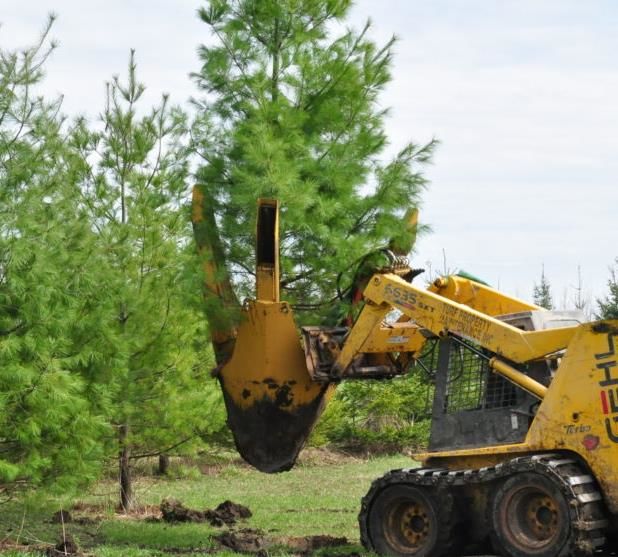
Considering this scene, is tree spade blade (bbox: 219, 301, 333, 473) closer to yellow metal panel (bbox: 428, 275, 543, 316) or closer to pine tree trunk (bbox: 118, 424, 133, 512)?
yellow metal panel (bbox: 428, 275, 543, 316)

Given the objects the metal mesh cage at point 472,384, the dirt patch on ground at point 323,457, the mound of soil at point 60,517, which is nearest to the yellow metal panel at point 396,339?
the metal mesh cage at point 472,384

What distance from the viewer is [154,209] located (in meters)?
15.3

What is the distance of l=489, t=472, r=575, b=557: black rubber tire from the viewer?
9992mm

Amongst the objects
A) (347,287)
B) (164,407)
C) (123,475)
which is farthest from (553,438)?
(123,475)

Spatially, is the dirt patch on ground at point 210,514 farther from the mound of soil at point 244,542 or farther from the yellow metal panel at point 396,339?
the yellow metal panel at point 396,339

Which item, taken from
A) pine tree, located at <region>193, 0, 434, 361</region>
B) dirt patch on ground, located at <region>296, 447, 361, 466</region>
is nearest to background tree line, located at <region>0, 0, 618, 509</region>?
pine tree, located at <region>193, 0, 434, 361</region>

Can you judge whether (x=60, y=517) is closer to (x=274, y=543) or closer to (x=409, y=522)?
(x=274, y=543)

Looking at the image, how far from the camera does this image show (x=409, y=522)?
1143 cm

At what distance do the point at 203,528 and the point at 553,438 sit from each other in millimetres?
5038

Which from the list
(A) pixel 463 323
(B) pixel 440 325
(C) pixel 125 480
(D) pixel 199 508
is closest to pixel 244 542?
(B) pixel 440 325

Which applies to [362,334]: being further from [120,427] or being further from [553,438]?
[120,427]

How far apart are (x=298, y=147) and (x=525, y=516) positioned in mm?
5236

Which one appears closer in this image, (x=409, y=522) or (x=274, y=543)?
(x=409, y=522)

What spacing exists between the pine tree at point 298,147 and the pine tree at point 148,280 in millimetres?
538
